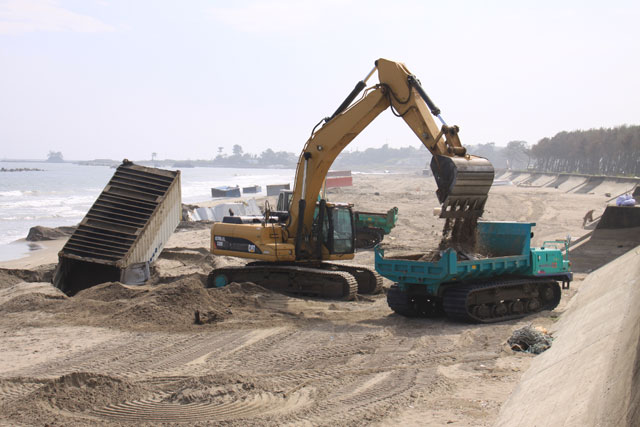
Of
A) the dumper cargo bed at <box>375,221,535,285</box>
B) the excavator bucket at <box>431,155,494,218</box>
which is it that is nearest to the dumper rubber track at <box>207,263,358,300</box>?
the dumper cargo bed at <box>375,221,535,285</box>

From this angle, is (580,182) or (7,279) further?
(580,182)

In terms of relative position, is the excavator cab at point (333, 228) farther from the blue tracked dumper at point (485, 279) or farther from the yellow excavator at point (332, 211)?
the blue tracked dumper at point (485, 279)

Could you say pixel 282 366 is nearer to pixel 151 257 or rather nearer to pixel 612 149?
pixel 151 257

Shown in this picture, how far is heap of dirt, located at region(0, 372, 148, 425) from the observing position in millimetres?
7164

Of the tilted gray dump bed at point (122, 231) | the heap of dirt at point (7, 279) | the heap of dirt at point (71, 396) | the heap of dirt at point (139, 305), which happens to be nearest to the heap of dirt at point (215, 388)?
the heap of dirt at point (71, 396)

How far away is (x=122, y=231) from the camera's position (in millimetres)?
16516

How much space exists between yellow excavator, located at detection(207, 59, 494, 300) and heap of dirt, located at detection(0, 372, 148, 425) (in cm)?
627

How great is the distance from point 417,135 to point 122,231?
8.00m

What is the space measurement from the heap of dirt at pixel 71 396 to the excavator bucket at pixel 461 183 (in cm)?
615

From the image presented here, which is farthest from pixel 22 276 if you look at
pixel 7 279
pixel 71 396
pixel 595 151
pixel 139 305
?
pixel 595 151

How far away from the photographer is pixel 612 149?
3629 inches

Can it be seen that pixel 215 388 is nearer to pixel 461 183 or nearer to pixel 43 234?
pixel 461 183

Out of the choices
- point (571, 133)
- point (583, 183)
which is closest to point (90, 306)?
point (583, 183)

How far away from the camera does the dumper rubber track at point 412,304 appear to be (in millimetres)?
12547
